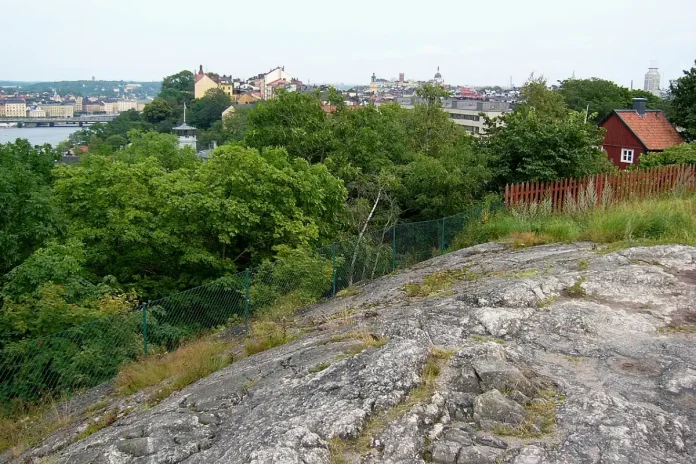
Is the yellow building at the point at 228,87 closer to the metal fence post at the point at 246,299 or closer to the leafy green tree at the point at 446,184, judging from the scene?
the leafy green tree at the point at 446,184

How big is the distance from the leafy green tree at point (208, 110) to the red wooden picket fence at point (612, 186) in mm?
100248

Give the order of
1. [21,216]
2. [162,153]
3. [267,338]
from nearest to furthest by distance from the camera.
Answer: [267,338] → [21,216] → [162,153]

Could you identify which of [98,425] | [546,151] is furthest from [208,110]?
[98,425]

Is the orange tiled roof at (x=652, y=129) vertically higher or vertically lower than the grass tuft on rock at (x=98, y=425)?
higher

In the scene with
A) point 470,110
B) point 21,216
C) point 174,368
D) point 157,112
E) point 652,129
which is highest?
point 470,110

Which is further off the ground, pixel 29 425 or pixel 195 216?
pixel 195 216

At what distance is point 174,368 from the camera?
25.6ft

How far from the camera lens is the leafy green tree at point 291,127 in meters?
20.8

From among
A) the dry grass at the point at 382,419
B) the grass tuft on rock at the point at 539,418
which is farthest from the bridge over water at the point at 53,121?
the grass tuft on rock at the point at 539,418

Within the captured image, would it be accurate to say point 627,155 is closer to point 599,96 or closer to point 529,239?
point 599,96

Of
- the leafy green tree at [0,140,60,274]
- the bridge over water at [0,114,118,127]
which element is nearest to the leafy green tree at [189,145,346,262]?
the leafy green tree at [0,140,60,274]

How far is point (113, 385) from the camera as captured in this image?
8477 mm

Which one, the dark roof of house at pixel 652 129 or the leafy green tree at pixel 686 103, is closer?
the dark roof of house at pixel 652 129

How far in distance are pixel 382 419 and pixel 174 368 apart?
153 inches
